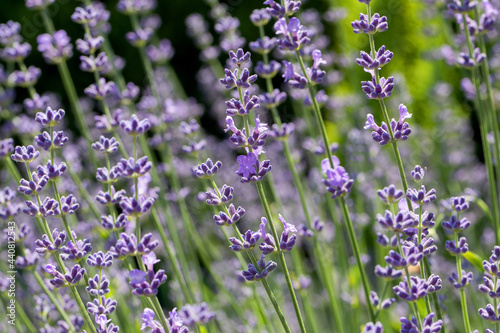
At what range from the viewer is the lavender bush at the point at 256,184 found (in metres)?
1.67

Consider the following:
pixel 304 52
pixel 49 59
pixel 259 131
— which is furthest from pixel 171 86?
pixel 259 131

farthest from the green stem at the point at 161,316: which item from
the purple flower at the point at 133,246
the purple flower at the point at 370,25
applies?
the purple flower at the point at 370,25

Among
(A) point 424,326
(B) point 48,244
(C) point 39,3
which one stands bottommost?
(A) point 424,326

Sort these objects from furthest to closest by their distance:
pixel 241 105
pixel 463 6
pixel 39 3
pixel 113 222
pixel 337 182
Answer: pixel 39 3 → pixel 463 6 → pixel 113 222 → pixel 337 182 → pixel 241 105

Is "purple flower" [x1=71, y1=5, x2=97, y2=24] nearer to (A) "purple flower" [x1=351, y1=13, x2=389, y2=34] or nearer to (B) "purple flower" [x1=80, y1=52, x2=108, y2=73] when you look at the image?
(B) "purple flower" [x1=80, y1=52, x2=108, y2=73]

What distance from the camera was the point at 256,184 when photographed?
162 centimetres

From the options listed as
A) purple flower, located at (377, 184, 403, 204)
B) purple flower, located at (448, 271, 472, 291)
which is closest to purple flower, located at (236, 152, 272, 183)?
purple flower, located at (377, 184, 403, 204)

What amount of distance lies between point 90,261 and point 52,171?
31cm

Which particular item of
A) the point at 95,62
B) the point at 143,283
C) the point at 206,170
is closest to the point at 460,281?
the point at 206,170

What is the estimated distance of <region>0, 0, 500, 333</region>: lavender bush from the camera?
167 centimetres

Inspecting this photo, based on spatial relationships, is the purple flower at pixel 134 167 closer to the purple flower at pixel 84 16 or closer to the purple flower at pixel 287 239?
the purple flower at pixel 287 239

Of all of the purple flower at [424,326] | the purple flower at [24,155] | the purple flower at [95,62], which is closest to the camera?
the purple flower at [424,326]

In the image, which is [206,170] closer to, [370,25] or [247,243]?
[247,243]

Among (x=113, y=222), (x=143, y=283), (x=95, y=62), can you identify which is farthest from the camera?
(x=95, y=62)
